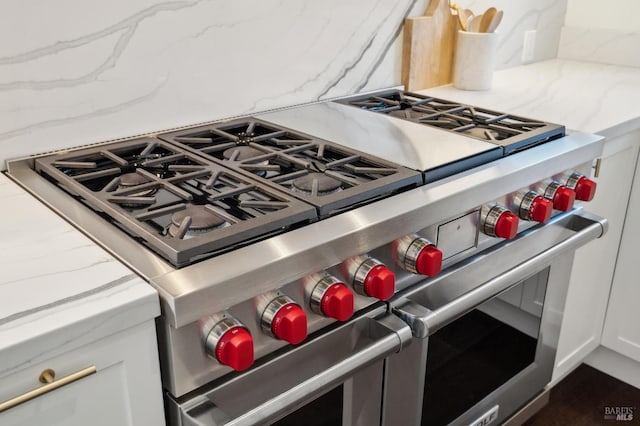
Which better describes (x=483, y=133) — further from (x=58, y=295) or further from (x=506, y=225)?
(x=58, y=295)

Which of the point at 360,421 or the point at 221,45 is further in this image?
the point at 221,45

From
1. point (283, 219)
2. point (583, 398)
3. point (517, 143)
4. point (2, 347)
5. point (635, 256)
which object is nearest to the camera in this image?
point (2, 347)

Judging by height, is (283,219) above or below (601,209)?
above

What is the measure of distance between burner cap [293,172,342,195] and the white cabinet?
0.36 m

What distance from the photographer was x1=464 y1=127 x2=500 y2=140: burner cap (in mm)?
1319

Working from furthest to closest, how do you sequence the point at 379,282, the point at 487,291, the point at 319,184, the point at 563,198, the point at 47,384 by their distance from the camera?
the point at 563,198 → the point at 487,291 → the point at 319,184 → the point at 379,282 → the point at 47,384

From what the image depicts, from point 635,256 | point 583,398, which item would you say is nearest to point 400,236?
point 635,256

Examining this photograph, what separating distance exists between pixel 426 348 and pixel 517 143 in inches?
17.8

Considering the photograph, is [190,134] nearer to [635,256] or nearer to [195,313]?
[195,313]

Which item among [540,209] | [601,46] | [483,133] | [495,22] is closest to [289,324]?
[540,209]

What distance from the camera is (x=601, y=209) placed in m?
1.72

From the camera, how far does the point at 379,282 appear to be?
0.92 meters

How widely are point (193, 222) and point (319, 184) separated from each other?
9.5 inches

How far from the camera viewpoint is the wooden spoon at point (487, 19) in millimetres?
1798
